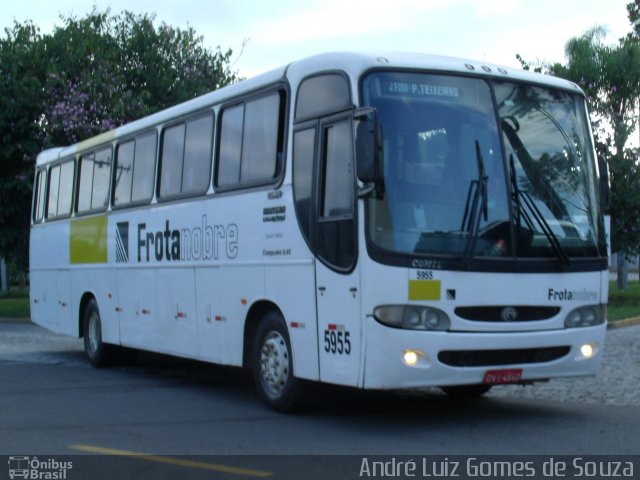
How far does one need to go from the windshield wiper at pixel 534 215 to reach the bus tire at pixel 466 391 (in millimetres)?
2336

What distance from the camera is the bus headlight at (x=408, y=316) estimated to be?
8.80 metres

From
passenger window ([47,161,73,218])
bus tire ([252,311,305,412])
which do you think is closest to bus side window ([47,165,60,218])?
passenger window ([47,161,73,218])

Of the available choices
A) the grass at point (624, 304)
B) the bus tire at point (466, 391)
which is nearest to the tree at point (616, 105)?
the grass at point (624, 304)

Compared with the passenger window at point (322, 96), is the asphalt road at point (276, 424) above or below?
below

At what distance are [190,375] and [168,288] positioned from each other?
212 centimetres

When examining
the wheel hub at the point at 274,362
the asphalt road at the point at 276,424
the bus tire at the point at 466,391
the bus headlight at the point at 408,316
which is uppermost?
the bus headlight at the point at 408,316

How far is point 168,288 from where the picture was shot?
13.3 meters

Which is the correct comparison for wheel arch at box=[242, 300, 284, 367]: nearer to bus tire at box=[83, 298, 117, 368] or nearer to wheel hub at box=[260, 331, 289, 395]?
wheel hub at box=[260, 331, 289, 395]

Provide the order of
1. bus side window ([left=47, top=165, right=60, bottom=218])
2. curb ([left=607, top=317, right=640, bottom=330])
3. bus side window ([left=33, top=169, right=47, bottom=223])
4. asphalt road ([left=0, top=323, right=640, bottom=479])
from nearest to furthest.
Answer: asphalt road ([left=0, top=323, right=640, bottom=479]) → bus side window ([left=47, top=165, right=60, bottom=218]) → bus side window ([left=33, top=169, right=47, bottom=223]) → curb ([left=607, top=317, right=640, bottom=330])

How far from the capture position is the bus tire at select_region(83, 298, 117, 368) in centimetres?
1587

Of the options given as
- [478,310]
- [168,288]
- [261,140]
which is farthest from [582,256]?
[168,288]

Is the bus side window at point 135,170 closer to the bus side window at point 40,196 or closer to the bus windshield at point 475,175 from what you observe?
the bus side window at point 40,196

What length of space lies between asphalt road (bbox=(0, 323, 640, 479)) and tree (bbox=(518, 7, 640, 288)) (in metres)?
16.8
